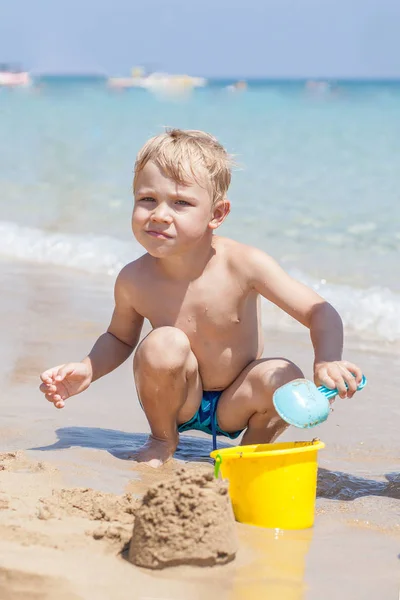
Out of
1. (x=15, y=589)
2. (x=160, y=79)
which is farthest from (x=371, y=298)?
(x=160, y=79)

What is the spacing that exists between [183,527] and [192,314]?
1214mm

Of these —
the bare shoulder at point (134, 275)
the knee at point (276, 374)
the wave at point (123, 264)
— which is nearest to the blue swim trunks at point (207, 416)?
the knee at point (276, 374)

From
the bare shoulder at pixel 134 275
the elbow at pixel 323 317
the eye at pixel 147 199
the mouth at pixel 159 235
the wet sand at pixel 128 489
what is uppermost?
the eye at pixel 147 199

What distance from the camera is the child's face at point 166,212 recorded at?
2.90 metres

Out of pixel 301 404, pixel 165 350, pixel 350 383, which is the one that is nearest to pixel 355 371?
pixel 350 383

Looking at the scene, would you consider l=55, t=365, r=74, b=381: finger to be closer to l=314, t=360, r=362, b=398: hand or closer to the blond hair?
the blond hair

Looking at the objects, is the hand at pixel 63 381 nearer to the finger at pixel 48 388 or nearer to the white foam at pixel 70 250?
the finger at pixel 48 388

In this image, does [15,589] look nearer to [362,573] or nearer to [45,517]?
[45,517]

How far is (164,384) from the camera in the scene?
2910 millimetres

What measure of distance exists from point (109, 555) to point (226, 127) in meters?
17.3

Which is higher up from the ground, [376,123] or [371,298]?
[376,123]

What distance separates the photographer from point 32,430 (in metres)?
3.19

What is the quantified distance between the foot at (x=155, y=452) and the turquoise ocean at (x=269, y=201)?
3.22 feet

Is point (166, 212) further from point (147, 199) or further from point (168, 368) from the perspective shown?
point (168, 368)
